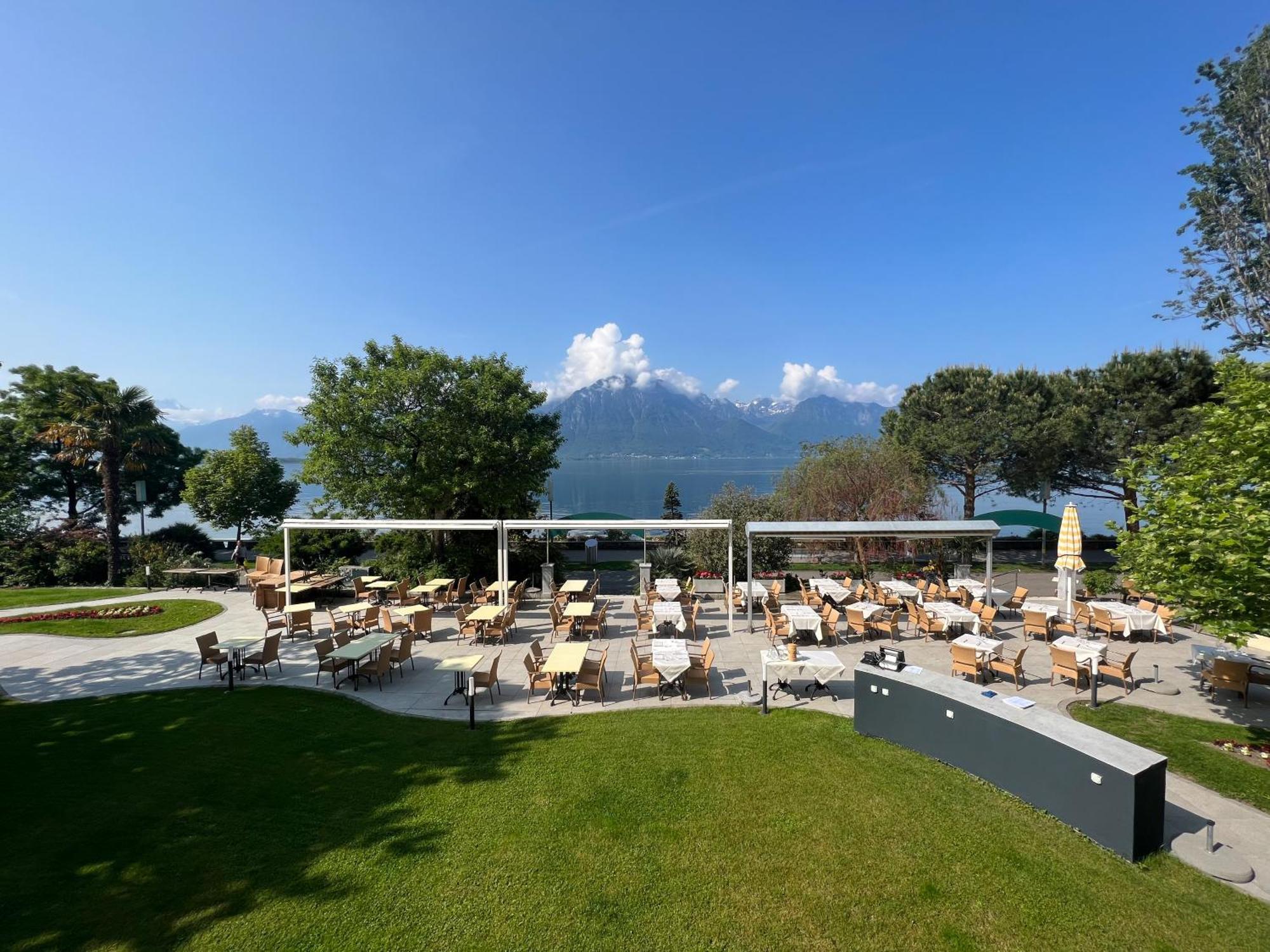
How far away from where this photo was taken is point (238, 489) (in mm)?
29047

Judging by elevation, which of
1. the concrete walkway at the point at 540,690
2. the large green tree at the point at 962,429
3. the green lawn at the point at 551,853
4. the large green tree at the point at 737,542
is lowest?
the concrete walkway at the point at 540,690

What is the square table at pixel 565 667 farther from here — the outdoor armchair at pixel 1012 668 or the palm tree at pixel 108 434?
the palm tree at pixel 108 434

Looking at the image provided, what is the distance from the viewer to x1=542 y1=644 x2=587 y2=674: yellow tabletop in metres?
9.92

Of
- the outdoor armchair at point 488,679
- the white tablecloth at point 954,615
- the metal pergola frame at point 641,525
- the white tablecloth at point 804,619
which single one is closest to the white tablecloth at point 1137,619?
the white tablecloth at point 954,615

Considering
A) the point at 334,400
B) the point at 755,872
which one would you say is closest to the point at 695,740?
the point at 755,872

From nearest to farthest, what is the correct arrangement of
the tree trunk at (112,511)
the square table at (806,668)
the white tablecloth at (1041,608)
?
1. the square table at (806,668)
2. the white tablecloth at (1041,608)
3. the tree trunk at (112,511)

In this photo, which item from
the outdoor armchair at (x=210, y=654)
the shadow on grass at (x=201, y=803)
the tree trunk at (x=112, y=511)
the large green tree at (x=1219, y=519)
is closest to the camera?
the shadow on grass at (x=201, y=803)

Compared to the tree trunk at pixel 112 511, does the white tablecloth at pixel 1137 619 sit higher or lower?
lower

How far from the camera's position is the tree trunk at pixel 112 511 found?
23.5 metres

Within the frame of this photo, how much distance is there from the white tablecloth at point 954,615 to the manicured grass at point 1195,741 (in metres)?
3.76

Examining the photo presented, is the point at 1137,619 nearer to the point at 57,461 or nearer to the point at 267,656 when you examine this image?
the point at 267,656

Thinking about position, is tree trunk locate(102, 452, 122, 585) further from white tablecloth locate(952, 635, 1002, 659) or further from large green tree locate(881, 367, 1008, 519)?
large green tree locate(881, 367, 1008, 519)

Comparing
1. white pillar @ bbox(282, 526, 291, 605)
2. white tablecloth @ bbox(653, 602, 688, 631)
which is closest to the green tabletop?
white pillar @ bbox(282, 526, 291, 605)

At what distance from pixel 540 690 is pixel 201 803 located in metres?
5.62
